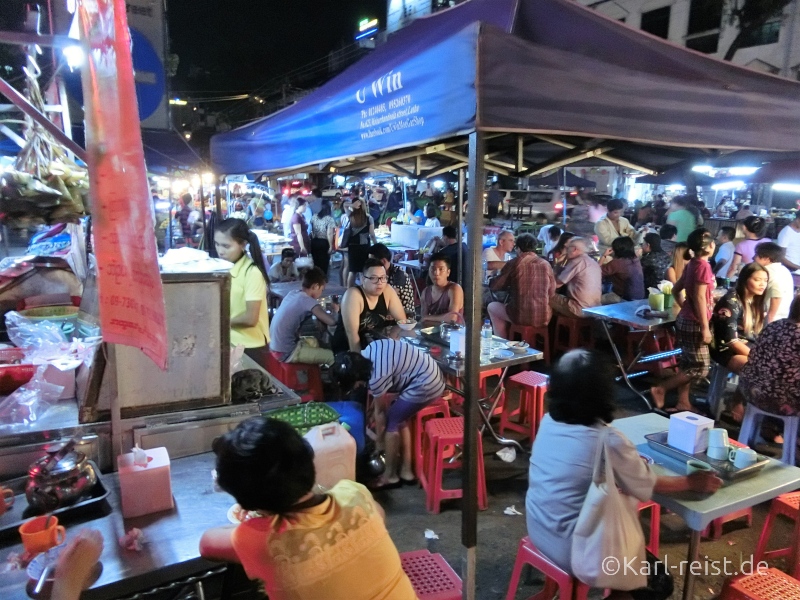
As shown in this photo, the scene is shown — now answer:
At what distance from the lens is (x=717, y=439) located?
256 cm

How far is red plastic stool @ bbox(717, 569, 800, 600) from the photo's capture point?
2201 mm

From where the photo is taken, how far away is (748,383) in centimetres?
401

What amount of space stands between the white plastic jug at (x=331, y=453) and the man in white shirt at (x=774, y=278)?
4.63 m

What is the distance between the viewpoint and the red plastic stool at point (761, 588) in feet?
7.22

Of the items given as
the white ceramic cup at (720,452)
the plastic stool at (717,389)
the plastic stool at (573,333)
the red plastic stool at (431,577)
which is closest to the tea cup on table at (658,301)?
the plastic stool at (717,389)

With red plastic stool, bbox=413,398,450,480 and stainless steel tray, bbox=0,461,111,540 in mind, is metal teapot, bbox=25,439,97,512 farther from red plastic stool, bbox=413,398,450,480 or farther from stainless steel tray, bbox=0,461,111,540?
red plastic stool, bbox=413,398,450,480

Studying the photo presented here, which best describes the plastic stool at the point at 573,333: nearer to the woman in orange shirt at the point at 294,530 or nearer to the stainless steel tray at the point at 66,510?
the woman in orange shirt at the point at 294,530

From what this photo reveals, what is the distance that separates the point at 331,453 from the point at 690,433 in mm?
1740

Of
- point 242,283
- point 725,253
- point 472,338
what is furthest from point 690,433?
point 725,253

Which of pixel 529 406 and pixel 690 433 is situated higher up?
pixel 690 433

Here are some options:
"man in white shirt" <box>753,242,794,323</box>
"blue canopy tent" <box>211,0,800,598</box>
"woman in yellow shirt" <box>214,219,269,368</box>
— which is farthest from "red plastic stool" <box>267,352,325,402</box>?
"man in white shirt" <box>753,242,794,323</box>

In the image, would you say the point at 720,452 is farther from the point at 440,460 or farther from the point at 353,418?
the point at 353,418

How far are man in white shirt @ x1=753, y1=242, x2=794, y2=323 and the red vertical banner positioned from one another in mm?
5381

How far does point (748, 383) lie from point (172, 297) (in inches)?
159
